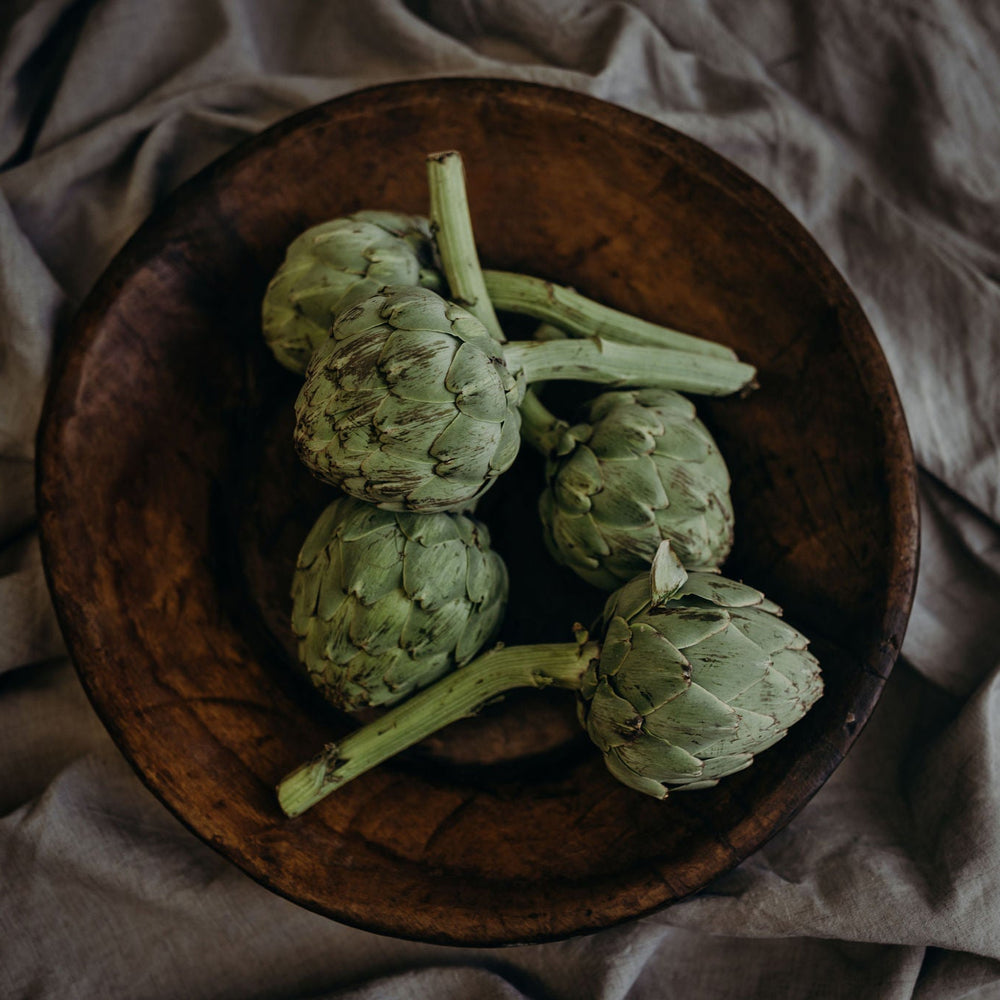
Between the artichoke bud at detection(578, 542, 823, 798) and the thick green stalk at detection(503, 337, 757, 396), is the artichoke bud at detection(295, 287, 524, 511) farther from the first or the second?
the artichoke bud at detection(578, 542, 823, 798)

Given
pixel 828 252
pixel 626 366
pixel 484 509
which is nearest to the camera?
pixel 626 366

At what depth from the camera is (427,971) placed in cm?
132

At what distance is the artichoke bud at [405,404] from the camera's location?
90cm

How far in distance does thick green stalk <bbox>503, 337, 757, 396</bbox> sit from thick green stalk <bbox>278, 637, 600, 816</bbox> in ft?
1.14

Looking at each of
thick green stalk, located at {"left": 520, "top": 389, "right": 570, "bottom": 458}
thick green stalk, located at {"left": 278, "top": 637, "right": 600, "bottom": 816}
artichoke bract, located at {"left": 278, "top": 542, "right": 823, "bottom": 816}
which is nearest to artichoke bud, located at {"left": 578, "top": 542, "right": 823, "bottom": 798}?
artichoke bract, located at {"left": 278, "top": 542, "right": 823, "bottom": 816}

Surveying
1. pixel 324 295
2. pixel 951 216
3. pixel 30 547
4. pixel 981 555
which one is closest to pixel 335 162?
pixel 324 295

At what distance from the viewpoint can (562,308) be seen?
115 cm

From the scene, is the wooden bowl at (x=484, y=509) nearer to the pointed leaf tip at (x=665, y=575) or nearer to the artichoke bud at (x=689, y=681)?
the artichoke bud at (x=689, y=681)

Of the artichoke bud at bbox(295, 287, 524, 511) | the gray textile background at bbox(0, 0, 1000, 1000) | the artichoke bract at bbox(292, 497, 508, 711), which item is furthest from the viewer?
the gray textile background at bbox(0, 0, 1000, 1000)

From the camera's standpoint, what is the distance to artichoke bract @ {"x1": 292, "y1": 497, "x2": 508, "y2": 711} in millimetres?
1027

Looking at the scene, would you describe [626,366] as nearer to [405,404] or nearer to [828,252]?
[405,404]

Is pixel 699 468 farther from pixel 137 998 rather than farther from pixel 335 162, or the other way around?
pixel 137 998

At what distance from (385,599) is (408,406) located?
25cm

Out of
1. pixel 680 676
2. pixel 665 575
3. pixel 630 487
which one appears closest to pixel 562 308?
pixel 630 487
